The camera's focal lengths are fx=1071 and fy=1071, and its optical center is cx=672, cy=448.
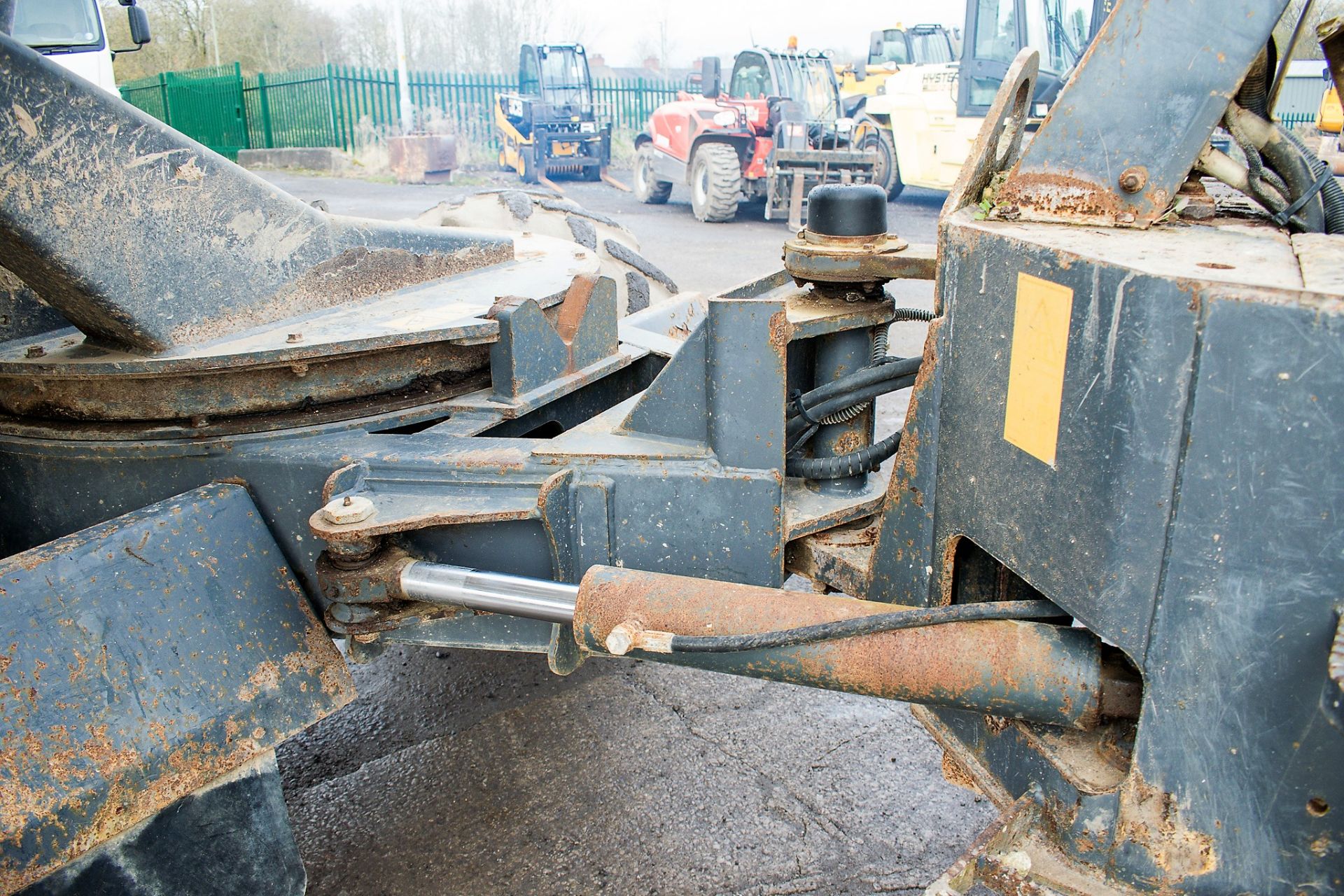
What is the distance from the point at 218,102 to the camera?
22.0 m

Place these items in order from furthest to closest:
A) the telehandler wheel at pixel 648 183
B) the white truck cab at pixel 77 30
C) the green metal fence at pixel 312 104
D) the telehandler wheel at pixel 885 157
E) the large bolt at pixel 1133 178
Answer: the green metal fence at pixel 312 104, the telehandler wheel at pixel 648 183, the telehandler wheel at pixel 885 157, the white truck cab at pixel 77 30, the large bolt at pixel 1133 178

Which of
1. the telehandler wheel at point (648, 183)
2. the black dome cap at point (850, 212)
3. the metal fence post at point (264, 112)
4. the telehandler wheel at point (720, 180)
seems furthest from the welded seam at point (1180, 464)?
the metal fence post at point (264, 112)

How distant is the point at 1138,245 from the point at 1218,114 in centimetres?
22

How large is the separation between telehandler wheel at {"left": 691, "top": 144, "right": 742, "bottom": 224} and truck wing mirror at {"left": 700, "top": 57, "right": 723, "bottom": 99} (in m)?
1.24

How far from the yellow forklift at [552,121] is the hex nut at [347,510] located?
1670 centimetres

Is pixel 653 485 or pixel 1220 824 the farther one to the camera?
pixel 653 485

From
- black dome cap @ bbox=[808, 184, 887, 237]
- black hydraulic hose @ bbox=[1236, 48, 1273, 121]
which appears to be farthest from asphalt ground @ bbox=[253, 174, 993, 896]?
black hydraulic hose @ bbox=[1236, 48, 1273, 121]

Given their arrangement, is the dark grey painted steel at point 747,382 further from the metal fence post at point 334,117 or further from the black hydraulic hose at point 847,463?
the metal fence post at point 334,117

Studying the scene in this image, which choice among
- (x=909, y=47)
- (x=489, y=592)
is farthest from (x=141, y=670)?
(x=909, y=47)

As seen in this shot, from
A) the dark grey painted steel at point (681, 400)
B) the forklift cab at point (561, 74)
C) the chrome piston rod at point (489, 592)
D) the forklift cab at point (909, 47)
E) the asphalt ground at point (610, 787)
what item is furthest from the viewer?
the forklift cab at point (561, 74)

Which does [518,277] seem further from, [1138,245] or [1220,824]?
[1220,824]

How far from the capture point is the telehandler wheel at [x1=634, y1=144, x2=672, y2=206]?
15188mm

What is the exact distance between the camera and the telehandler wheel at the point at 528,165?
58.8ft

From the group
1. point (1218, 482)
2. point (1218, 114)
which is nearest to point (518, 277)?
point (1218, 114)
